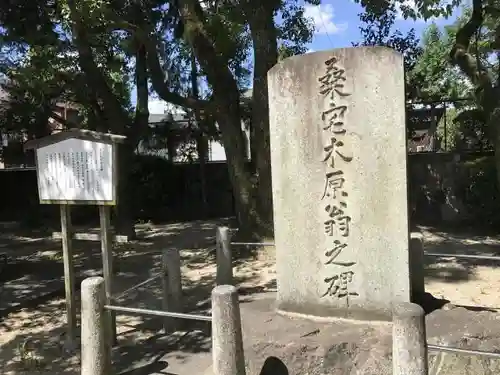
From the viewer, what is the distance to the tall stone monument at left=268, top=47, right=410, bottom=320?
427cm

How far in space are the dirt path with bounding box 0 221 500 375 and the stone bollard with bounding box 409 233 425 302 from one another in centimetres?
142

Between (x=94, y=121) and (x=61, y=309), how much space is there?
6.79 m

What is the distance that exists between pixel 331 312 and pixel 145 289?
3771 millimetres

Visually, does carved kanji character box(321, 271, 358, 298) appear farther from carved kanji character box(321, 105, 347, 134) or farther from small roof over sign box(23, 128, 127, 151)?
small roof over sign box(23, 128, 127, 151)

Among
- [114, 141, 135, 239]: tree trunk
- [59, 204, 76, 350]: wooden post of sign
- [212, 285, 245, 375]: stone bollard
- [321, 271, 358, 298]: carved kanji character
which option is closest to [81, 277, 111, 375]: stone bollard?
[212, 285, 245, 375]: stone bollard

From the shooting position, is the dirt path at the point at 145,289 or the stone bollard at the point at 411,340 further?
the dirt path at the point at 145,289

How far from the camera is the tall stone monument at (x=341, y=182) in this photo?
14.0 feet

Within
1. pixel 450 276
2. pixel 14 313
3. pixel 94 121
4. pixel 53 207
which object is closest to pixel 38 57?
pixel 94 121

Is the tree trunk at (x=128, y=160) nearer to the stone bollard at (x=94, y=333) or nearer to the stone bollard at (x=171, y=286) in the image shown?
the stone bollard at (x=171, y=286)

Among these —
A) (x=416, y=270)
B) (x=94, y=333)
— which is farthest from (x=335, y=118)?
(x=94, y=333)

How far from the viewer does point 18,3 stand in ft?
32.4

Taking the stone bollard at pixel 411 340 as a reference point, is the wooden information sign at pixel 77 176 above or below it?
above

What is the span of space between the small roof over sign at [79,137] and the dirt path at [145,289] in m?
2.01

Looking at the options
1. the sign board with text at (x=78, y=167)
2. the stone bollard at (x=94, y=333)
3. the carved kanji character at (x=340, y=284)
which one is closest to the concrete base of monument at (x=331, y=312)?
the carved kanji character at (x=340, y=284)
